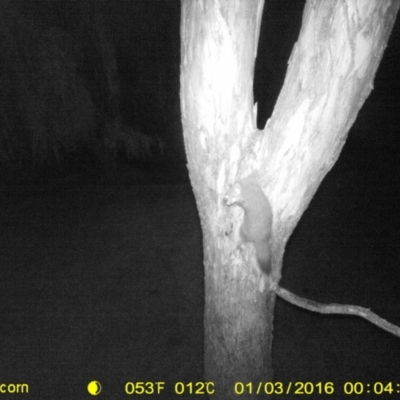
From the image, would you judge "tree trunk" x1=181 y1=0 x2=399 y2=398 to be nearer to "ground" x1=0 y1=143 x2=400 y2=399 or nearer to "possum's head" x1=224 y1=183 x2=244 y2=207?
"possum's head" x1=224 y1=183 x2=244 y2=207

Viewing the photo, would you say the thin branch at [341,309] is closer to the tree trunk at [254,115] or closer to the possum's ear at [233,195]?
the tree trunk at [254,115]

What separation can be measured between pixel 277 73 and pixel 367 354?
23.9ft

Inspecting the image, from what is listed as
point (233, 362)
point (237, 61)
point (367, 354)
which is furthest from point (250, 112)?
point (367, 354)

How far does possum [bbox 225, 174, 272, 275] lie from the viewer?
2.16m

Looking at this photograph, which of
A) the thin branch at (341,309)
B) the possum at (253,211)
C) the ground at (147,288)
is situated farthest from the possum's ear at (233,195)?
the ground at (147,288)

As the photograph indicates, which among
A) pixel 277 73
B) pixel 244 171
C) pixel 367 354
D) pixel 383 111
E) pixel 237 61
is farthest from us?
pixel 383 111

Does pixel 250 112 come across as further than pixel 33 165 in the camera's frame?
No

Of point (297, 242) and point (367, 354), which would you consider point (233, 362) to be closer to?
point (367, 354)

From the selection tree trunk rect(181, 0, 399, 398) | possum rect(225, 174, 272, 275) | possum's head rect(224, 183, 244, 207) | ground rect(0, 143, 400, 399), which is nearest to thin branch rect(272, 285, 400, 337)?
tree trunk rect(181, 0, 399, 398)

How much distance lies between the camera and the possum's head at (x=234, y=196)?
84.7 inches

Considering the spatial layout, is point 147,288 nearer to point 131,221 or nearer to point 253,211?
point 131,221

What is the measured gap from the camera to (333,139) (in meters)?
2.15

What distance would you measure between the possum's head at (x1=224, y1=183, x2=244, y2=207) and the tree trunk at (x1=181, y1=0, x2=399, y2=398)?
8 centimetres

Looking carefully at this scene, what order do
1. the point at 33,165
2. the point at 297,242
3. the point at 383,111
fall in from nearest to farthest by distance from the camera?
the point at 297,242, the point at 33,165, the point at 383,111
